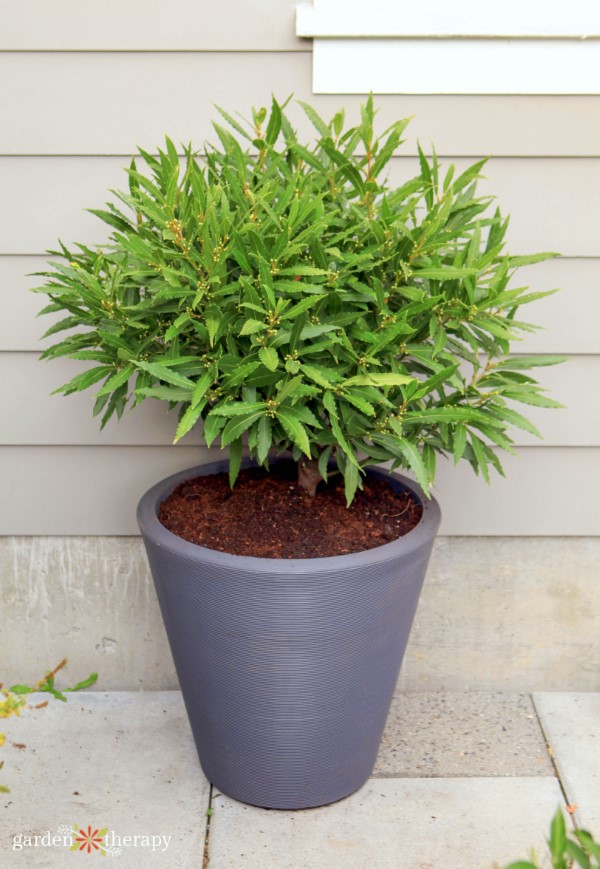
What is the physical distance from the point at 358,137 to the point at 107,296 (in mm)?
609

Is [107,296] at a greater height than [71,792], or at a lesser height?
greater

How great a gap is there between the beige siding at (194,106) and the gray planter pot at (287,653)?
88cm

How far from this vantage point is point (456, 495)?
2.60 meters

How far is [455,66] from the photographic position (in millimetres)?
2293

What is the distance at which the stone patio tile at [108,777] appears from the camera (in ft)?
6.97

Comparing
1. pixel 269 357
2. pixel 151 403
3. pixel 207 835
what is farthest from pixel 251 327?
pixel 207 835

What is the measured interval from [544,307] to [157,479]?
111cm

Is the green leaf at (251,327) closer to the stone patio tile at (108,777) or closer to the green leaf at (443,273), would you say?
the green leaf at (443,273)

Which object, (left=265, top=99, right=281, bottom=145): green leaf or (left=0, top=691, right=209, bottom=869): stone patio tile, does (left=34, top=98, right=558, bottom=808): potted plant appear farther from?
(left=0, top=691, right=209, bottom=869): stone patio tile

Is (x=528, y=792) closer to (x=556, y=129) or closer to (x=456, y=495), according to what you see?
(x=456, y=495)

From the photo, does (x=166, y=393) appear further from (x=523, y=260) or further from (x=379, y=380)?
(x=523, y=260)

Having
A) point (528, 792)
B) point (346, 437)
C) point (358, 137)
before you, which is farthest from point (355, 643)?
point (358, 137)

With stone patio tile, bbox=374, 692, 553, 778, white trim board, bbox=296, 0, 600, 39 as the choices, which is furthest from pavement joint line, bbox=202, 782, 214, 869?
white trim board, bbox=296, 0, 600, 39

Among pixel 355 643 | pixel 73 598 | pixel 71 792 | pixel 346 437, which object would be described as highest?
pixel 346 437
